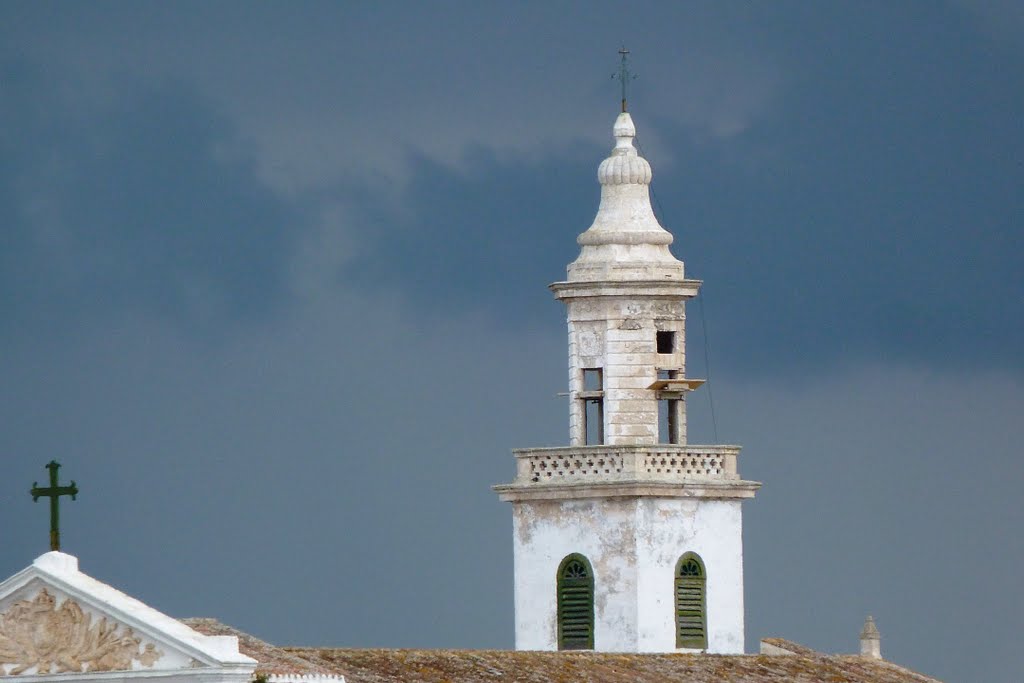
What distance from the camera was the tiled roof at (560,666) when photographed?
69375 millimetres

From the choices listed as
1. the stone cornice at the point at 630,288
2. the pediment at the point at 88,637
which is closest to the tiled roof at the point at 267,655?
the pediment at the point at 88,637

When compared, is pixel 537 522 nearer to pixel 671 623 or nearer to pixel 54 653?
pixel 671 623

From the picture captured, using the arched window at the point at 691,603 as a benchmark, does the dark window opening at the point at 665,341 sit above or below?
above

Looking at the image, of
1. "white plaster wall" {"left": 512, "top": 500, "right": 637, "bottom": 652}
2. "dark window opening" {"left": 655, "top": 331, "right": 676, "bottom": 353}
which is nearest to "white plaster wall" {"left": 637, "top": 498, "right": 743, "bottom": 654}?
"white plaster wall" {"left": 512, "top": 500, "right": 637, "bottom": 652}

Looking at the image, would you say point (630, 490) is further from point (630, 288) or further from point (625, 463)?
point (630, 288)

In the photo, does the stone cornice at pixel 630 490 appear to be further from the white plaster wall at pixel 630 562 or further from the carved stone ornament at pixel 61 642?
the carved stone ornament at pixel 61 642

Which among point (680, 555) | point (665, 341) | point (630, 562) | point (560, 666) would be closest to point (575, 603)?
point (630, 562)

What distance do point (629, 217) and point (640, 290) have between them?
206 centimetres

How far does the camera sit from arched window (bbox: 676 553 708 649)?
86.2m

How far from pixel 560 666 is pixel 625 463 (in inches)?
431

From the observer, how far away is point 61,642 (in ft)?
215

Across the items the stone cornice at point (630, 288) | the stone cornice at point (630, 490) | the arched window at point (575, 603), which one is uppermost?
the stone cornice at point (630, 288)

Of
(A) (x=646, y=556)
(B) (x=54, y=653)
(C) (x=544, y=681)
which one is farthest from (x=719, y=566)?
(B) (x=54, y=653)

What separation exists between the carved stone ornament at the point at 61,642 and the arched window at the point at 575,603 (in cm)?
2193
